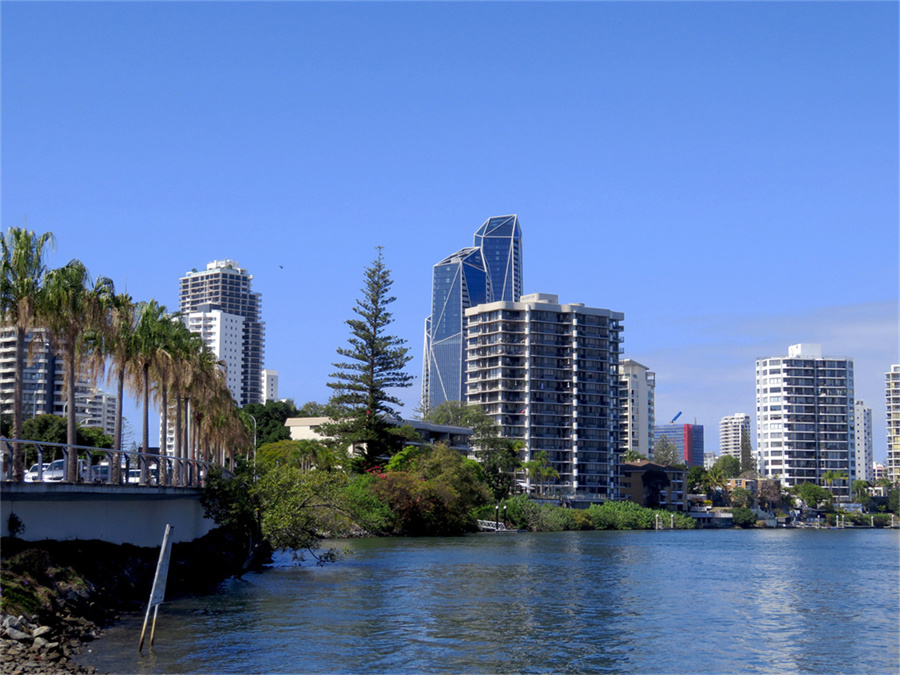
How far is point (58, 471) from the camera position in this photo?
3359cm

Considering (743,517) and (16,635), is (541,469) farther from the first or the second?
(16,635)

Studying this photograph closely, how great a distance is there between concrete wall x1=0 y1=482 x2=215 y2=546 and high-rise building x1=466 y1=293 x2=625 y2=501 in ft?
365

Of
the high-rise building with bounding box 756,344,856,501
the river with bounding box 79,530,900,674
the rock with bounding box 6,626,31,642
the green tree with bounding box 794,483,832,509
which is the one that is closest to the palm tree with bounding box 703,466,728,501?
the green tree with bounding box 794,483,832,509

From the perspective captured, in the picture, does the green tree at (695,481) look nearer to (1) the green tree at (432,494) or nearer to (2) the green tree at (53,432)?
(1) the green tree at (432,494)

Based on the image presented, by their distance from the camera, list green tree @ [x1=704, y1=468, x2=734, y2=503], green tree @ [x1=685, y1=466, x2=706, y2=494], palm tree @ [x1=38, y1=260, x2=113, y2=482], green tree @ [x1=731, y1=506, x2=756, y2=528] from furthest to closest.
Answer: green tree @ [x1=685, y1=466, x2=706, y2=494], green tree @ [x1=704, y1=468, x2=734, y2=503], green tree @ [x1=731, y1=506, x2=756, y2=528], palm tree @ [x1=38, y1=260, x2=113, y2=482]

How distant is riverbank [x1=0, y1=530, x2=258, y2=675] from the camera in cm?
2014

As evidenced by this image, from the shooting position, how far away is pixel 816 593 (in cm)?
4128

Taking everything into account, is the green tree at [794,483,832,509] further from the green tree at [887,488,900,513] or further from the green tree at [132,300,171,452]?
the green tree at [132,300,171,452]

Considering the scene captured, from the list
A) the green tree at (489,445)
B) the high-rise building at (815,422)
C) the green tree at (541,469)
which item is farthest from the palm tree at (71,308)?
the high-rise building at (815,422)

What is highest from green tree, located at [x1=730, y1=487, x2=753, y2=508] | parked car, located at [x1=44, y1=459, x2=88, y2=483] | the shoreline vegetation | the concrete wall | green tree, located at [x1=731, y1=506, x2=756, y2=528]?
parked car, located at [x1=44, y1=459, x2=88, y2=483]

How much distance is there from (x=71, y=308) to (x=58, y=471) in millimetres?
5850

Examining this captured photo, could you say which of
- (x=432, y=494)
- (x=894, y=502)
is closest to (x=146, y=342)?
(x=432, y=494)

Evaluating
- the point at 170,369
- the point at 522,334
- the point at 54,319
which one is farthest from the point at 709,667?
the point at 522,334

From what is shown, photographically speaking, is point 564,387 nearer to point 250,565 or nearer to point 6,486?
point 250,565
